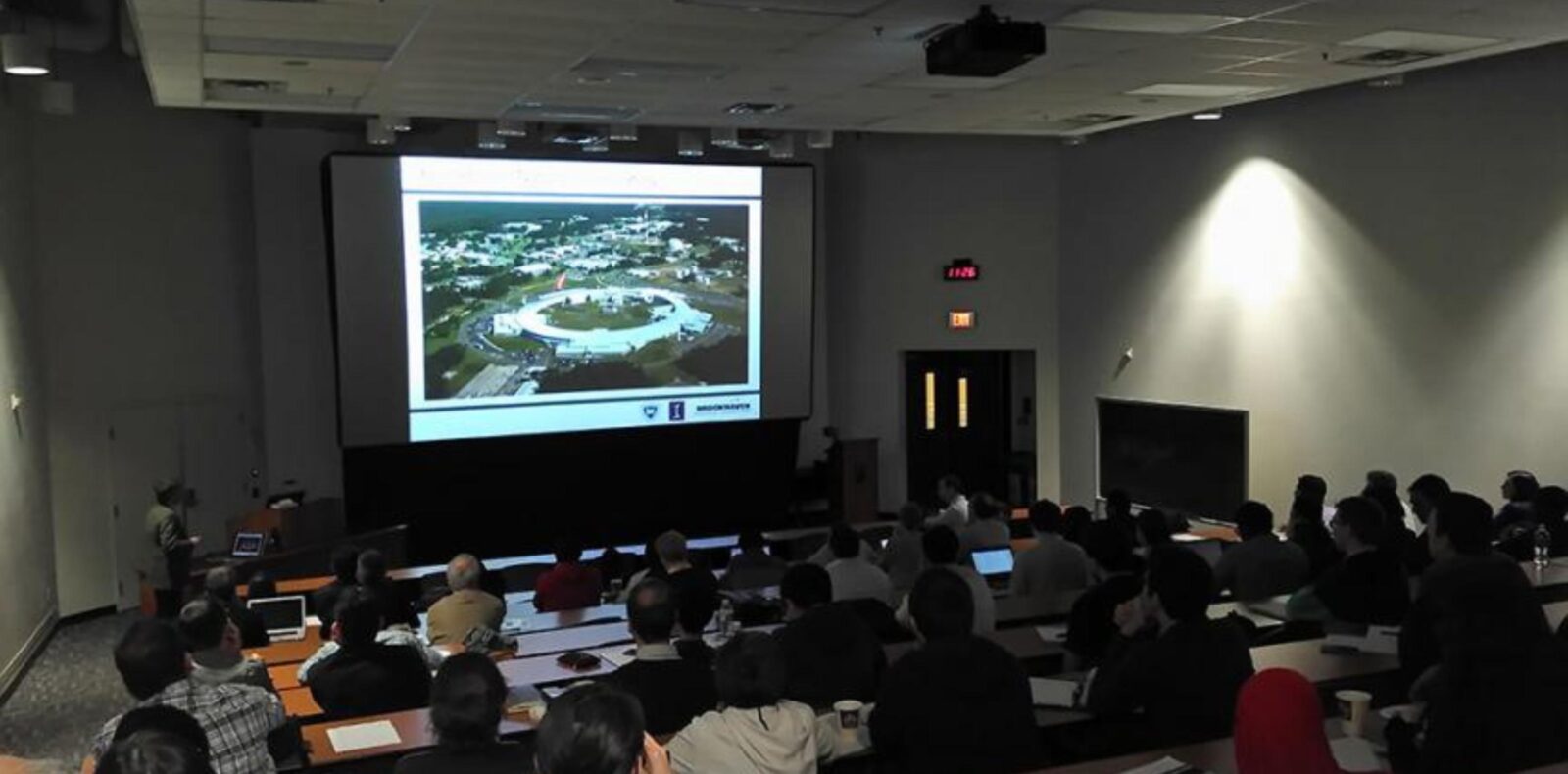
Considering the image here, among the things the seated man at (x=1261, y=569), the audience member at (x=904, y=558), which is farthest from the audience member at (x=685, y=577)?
the seated man at (x=1261, y=569)

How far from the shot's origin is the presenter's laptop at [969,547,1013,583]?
7561 mm

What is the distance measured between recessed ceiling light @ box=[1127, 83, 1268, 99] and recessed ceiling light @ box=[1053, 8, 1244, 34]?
1.93 metres

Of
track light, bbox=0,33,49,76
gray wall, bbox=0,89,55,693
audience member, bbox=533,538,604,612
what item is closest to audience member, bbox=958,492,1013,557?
audience member, bbox=533,538,604,612

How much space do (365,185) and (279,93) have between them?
6.88ft

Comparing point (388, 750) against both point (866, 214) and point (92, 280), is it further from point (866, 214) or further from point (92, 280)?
point (866, 214)

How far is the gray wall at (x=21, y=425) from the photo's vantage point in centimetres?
780

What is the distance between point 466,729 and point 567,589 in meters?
3.94

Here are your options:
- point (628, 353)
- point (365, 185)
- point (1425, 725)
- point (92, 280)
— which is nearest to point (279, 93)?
point (365, 185)

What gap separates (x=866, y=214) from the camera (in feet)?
41.2

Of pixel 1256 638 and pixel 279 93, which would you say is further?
pixel 279 93

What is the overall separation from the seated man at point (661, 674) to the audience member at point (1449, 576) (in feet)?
7.06

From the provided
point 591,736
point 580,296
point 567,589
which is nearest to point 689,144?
point 580,296

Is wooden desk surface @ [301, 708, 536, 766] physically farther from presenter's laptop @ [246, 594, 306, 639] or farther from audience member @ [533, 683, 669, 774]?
presenter's laptop @ [246, 594, 306, 639]

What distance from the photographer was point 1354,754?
133 inches
